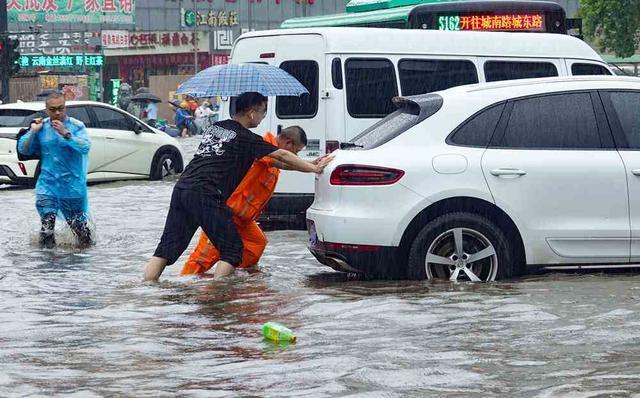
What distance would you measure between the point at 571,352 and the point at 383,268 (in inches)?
106

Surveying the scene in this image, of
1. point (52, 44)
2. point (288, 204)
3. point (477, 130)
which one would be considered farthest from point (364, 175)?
point (52, 44)

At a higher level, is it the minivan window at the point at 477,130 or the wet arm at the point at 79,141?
the minivan window at the point at 477,130

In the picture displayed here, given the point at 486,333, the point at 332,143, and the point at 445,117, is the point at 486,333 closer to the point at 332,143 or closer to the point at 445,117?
the point at 445,117

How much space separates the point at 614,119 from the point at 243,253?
9.37 feet

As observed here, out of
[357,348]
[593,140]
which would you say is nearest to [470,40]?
[593,140]

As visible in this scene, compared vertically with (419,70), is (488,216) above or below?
below

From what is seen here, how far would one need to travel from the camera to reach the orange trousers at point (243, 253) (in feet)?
35.4

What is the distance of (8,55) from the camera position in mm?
34062

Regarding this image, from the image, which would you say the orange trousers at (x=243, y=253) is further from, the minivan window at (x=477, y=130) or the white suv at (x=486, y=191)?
the minivan window at (x=477, y=130)

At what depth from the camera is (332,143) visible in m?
14.2

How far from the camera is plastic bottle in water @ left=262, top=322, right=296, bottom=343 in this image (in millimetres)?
Answer: 7727

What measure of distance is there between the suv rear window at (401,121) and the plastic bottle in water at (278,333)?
2338mm

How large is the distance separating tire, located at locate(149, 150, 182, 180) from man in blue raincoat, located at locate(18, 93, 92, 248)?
11060 millimetres

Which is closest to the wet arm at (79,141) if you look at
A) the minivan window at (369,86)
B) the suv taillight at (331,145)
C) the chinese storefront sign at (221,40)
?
the suv taillight at (331,145)
